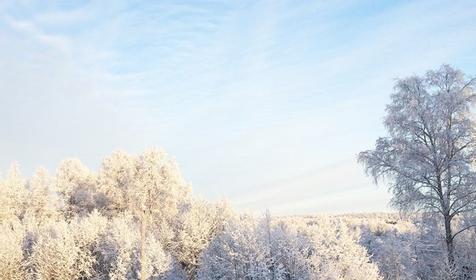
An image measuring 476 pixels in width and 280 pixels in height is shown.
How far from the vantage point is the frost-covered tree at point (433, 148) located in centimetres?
2988

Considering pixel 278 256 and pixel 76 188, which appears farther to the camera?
pixel 76 188

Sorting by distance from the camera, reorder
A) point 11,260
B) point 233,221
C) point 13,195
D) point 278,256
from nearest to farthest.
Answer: point 278,256, point 11,260, point 233,221, point 13,195

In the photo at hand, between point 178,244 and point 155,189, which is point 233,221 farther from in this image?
point 155,189

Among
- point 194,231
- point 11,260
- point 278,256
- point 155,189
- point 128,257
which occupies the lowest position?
point 278,256

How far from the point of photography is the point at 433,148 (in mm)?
30578

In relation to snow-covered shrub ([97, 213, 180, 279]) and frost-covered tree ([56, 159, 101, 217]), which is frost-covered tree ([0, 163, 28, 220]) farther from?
snow-covered shrub ([97, 213, 180, 279])

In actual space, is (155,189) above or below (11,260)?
above

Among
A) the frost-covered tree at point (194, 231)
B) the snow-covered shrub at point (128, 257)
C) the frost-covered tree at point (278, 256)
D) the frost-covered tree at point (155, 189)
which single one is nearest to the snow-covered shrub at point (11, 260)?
the snow-covered shrub at point (128, 257)

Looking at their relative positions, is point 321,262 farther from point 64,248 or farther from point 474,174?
point 64,248

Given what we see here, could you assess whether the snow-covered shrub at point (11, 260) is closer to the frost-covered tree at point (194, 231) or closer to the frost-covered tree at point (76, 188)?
the frost-covered tree at point (194, 231)

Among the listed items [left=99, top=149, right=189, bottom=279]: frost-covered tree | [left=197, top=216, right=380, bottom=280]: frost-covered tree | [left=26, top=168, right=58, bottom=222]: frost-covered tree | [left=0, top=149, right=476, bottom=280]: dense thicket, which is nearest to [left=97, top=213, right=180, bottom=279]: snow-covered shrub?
[left=0, top=149, right=476, bottom=280]: dense thicket

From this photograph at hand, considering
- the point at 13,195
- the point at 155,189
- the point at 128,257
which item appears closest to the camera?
the point at 128,257

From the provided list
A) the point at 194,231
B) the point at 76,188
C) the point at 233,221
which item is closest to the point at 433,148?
the point at 233,221

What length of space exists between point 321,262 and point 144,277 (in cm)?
1524
